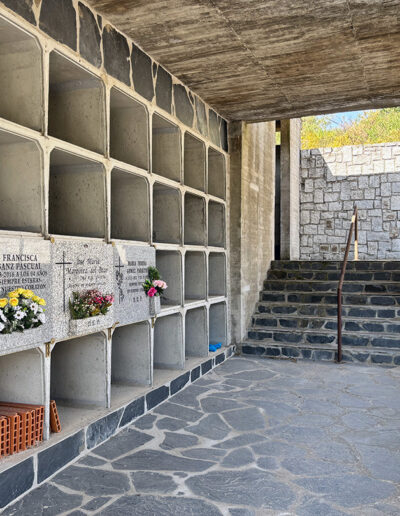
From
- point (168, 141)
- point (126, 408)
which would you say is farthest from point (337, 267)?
point (126, 408)

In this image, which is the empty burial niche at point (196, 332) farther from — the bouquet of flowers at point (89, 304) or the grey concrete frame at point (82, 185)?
the bouquet of flowers at point (89, 304)

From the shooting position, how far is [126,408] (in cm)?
269

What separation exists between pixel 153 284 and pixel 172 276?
0.55 metres

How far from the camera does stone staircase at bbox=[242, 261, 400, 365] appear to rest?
4.41 metres

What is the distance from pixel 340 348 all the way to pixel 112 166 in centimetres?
270

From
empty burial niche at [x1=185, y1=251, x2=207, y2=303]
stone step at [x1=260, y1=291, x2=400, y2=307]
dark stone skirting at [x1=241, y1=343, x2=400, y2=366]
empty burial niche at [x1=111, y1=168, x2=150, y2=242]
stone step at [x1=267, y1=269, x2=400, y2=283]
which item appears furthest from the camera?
stone step at [x1=267, y1=269, x2=400, y2=283]

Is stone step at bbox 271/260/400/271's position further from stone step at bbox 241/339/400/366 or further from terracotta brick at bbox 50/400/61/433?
terracotta brick at bbox 50/400/61/433

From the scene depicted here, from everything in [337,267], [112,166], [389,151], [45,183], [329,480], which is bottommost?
[329,480]

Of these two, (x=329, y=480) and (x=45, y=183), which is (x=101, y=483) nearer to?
(x=329, y=480)

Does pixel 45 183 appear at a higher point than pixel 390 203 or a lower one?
lower

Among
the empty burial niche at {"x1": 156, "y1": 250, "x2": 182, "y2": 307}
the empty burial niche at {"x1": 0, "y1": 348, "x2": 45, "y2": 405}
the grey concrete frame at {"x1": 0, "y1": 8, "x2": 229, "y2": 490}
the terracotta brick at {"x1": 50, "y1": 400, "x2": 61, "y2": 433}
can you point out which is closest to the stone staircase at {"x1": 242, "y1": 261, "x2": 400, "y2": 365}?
the grey concrete frame at {"x1": 0, "y1": 8, "x2": 229, "y2": 490}

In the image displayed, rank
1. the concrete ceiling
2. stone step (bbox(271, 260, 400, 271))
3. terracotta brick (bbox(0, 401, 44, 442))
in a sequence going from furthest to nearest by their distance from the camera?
1. stone step (bbox(271, 260, 400, 271))
2. the concrete ceiling
3. terracotta brick (bbox(0, 401, 44, 442))

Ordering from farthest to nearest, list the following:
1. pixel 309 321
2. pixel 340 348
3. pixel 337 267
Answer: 1. pixel 337 267
2. pixel 309 321
3. pixel 340 348

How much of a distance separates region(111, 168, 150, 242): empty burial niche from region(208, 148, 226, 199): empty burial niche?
143 cm
